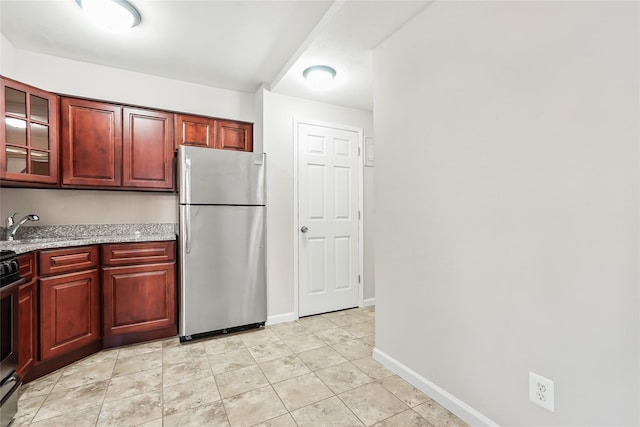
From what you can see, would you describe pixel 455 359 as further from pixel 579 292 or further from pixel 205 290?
pixel 205 290

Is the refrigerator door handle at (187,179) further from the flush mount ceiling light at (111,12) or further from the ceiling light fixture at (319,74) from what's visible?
the ceiling light fixture at (319,74)

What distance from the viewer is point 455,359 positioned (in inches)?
64.7

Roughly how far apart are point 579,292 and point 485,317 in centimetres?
44

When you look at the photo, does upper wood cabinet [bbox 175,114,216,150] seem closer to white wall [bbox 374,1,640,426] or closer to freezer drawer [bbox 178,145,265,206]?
freezer drawer [bbox 178,145,265,206]

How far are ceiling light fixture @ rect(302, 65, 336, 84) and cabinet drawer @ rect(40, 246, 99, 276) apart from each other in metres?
2.23

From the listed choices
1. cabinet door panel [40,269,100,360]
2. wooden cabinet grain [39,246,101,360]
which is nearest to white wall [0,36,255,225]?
wooden cabinet grain [39,246,101,360]

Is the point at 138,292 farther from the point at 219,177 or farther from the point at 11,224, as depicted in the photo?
the point at 219,177

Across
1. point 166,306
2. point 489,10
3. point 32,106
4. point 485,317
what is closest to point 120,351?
point 166,306

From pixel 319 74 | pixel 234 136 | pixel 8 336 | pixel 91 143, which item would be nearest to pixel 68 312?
pixel 8 336

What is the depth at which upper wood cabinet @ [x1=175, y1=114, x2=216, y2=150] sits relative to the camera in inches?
116

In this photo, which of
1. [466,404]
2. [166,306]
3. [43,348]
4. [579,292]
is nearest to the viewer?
[579,292]

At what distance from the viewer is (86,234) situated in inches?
108

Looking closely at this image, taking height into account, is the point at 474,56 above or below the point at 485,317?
above

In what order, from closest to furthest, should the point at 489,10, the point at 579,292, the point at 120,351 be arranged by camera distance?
the point at 579,292 → the point at 489,10 → the point at 120,351
